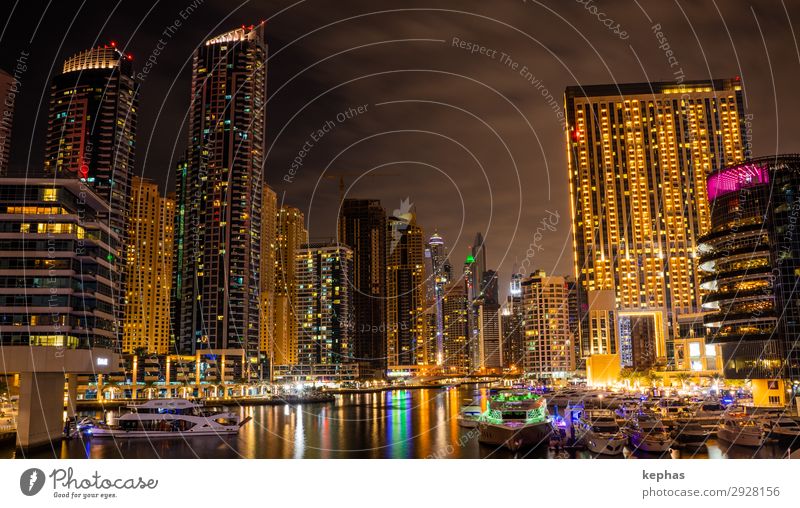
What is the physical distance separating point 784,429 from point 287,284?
115m

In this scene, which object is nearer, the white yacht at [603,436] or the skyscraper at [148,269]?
the white yacht at [603,436]

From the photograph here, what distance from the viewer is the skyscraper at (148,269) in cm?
11588

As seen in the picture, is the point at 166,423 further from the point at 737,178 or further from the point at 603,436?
the point at 737,178

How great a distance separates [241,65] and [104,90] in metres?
18.9

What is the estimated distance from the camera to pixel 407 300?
184 m

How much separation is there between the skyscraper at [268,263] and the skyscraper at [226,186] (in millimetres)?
21166

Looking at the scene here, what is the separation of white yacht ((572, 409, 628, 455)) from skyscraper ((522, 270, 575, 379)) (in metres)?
91.5

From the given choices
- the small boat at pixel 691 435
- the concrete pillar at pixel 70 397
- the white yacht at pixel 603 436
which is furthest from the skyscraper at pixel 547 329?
the small boat at pixel 691 435

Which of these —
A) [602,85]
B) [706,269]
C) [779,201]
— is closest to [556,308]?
[602,85]

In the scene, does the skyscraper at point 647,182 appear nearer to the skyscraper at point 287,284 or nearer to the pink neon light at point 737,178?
the pink neon light at point 737,178

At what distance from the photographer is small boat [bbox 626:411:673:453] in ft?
86.8

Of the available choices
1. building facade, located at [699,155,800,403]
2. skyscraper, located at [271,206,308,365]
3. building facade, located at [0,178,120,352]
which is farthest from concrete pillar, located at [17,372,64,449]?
skyscraper, located at [271,206,308,365]
